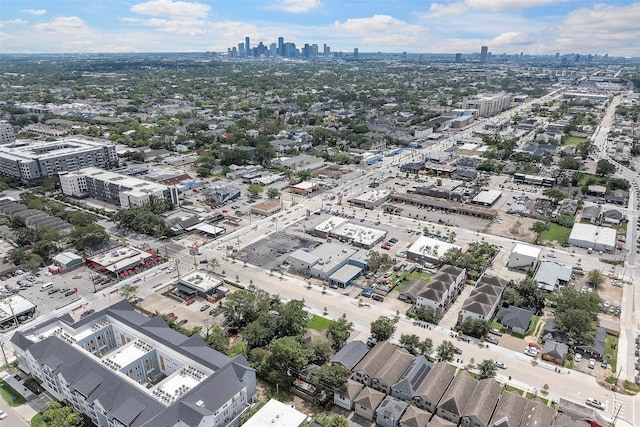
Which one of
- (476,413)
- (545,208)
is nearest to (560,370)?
(476,413)

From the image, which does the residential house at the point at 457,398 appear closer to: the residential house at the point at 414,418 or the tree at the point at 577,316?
the residential house at the point at 414,418

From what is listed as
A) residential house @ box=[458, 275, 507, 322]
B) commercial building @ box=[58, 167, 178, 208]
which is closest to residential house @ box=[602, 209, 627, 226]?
residential house @ box=[458, 275, 507, 322]

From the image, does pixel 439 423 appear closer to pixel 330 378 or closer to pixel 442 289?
pixel 330 378

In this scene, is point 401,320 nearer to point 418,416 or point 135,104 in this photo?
point 418,416

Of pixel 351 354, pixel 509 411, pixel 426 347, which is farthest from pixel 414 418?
pixel 426 347

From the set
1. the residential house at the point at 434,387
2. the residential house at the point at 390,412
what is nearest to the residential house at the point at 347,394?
the residential house at the point at 390,412
